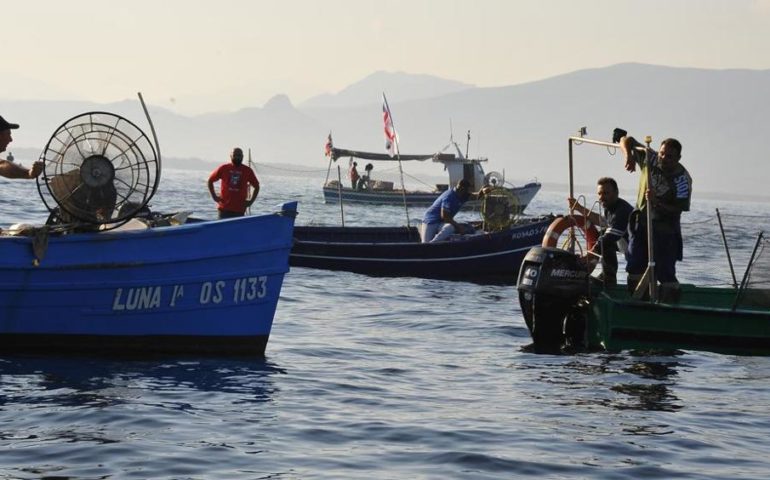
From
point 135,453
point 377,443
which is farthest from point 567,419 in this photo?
point 135,453

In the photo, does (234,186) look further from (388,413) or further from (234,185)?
(388,413)

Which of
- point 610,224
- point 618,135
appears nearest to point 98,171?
point 618,135

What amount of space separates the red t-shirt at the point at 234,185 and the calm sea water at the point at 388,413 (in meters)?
3.27

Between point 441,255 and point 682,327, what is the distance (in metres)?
10.2

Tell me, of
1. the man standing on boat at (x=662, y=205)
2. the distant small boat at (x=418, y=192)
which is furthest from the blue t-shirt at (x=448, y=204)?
the distant small boat at (x=418, y=192)

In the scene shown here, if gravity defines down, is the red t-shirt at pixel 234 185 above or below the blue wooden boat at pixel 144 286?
above

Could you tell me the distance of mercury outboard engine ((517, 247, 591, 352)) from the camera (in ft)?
46.3

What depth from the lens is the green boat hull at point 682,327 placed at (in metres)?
13.8

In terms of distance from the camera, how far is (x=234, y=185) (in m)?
18.3

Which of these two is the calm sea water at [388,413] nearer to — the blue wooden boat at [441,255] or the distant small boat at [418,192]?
the blue wooden boat at [441,255]

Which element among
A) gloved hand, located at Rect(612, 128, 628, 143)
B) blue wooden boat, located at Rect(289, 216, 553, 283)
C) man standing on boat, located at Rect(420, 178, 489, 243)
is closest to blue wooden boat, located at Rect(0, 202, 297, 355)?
gloved hand, located at Rect(612, 128, 628, 143)

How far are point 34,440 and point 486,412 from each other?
3730mm

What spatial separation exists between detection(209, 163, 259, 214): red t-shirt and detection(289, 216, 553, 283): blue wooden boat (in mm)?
6117

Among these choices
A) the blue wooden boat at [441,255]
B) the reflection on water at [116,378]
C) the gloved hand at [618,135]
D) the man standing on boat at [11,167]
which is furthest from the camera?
the blue wooden boat at [441,255]
